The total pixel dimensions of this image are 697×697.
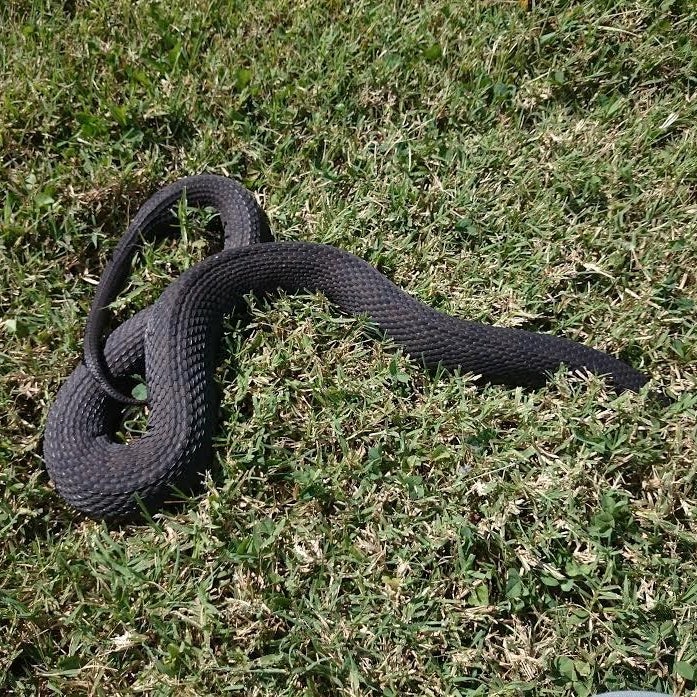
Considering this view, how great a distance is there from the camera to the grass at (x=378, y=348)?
2.65 m

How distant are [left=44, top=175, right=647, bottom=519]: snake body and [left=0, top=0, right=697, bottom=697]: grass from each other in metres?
0.11

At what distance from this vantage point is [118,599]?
2678mm

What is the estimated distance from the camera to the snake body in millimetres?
2844

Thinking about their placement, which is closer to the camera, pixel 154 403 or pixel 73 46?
pixel 154 403

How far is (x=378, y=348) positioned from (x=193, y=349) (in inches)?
31.0

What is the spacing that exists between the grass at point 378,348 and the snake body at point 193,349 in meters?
0.11

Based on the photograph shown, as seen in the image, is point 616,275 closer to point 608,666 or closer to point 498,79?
point 498,79

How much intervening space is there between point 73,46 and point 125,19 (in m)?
0.32

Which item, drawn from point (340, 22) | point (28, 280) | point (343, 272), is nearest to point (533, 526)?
point (343, 272)

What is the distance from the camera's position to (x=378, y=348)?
325 centimetres

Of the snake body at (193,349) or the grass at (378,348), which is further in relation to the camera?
the snake body at (193,349)

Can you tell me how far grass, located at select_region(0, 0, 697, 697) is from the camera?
104 inches

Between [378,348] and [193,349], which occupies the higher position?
[193,349]

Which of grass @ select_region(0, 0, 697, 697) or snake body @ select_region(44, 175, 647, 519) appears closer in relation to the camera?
grass @ select_region(0, 0, 697, 697)
